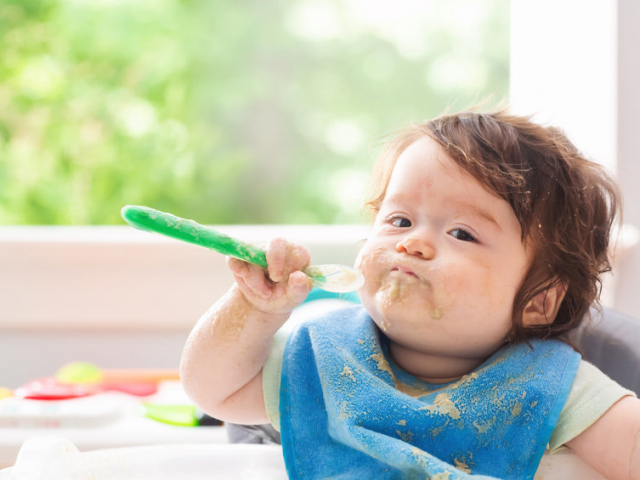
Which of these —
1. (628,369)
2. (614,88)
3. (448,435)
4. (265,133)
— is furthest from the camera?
(265,133)

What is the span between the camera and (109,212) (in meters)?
2.42

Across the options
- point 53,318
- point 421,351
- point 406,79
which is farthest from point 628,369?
point 406,79

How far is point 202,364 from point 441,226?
271 mm

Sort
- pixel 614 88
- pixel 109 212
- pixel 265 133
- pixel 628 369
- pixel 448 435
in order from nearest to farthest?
pixel 448 435 → pixel 628 369 → pixel 614 88 → pixel 109 212 → pixel 265 133

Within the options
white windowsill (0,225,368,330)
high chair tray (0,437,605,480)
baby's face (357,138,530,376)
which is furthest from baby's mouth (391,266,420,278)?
white windowsill (0,225,368,330)

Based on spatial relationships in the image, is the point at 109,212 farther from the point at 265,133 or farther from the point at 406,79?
the point at 406,79

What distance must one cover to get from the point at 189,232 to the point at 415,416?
267 mm

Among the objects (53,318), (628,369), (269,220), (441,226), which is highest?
(441,226)

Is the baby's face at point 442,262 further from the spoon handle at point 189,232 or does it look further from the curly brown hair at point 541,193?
the spoon handle at point 189,232

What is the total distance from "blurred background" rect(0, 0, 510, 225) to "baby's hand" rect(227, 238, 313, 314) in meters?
1.76

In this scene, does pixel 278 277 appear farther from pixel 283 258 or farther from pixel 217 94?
pixel 217 94

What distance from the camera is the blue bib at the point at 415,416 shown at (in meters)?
0.57

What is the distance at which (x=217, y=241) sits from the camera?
0.51 m

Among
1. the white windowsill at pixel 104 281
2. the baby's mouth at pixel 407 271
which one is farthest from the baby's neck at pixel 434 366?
the white windowsill at pixel 104 281
